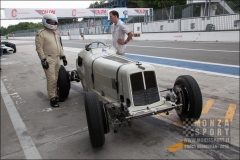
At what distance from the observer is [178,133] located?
3713 mm

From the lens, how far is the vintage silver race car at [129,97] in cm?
328

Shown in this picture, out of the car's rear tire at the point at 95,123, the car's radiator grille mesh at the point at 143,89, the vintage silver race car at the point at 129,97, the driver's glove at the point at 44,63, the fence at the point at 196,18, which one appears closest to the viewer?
the car's rear tire at the point at 95,123

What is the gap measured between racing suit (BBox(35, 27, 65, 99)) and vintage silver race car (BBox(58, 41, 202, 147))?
60.0 inches

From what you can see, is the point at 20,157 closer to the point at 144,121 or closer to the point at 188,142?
the point at 144,121

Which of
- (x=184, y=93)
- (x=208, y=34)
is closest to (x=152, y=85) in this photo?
(x=184, y=93)

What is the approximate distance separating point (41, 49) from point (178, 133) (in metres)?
3.34

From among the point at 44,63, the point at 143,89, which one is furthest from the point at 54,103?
the point at 143,89

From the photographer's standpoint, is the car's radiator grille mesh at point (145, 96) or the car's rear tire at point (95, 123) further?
the car's radiator grille mesh at point (145, 96)

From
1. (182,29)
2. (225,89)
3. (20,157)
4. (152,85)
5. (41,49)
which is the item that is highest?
(182,29)

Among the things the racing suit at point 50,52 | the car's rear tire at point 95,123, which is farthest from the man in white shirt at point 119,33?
the car's rear tire at point 95,123

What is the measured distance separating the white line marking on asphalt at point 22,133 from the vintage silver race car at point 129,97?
35.4 inches

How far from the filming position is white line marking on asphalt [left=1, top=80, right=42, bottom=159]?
3.37 meters

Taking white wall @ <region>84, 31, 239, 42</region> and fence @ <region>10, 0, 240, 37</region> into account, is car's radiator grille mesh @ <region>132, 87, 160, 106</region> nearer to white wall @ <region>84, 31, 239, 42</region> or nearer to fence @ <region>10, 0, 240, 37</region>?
white wall @ <region>84, 31, 239, 42</region>

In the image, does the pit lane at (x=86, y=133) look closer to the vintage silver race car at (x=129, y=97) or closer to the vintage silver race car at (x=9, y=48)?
the vintage silver race car at (x=129, y=97)
